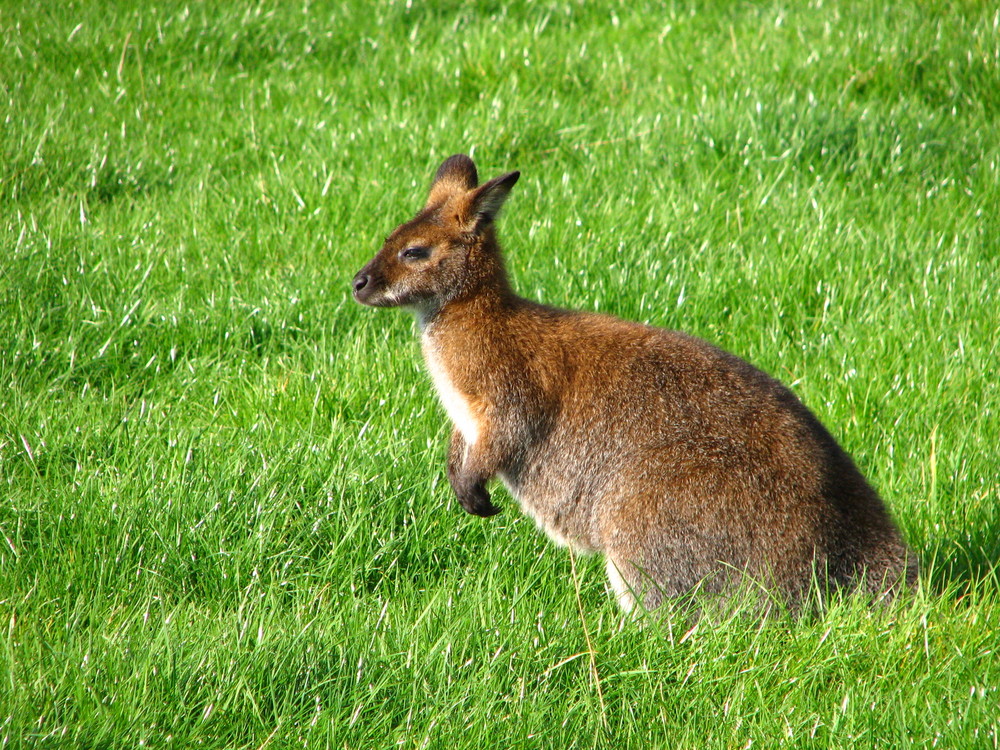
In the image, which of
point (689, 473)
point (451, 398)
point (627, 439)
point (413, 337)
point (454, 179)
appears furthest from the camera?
point (413, 337)

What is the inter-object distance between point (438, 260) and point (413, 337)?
1202 mm

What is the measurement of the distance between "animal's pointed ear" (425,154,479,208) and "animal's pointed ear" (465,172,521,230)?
294 millimetres

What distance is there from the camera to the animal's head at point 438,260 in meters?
4.41

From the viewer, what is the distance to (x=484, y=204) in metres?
4.45

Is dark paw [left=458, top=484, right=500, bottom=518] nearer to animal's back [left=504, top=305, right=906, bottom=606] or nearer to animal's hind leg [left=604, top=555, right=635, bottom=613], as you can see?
animal's back [left=504, top=305, right=906, bottom=606]

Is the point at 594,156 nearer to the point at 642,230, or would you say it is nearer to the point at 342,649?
the point at 642,230

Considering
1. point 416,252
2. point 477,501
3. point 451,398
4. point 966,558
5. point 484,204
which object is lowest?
point 966,558

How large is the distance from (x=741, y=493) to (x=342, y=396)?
2.10 m

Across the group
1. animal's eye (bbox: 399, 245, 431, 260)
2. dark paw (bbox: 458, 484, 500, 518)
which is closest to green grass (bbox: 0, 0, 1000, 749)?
dark paw (bbox: 458, 484, 500, 518)

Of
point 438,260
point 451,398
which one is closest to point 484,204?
point 438,260

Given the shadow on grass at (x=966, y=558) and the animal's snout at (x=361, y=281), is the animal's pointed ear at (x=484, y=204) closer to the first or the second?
the animal's snout at (x=361, y=281)

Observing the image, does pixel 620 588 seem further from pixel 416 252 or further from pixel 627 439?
pixel 416 252

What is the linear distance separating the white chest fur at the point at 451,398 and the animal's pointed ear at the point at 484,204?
547 millimetres

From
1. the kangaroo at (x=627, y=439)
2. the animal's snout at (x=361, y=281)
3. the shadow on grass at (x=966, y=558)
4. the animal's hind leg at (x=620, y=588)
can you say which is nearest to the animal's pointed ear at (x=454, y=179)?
the kangaroo at (x=627, y=439)
